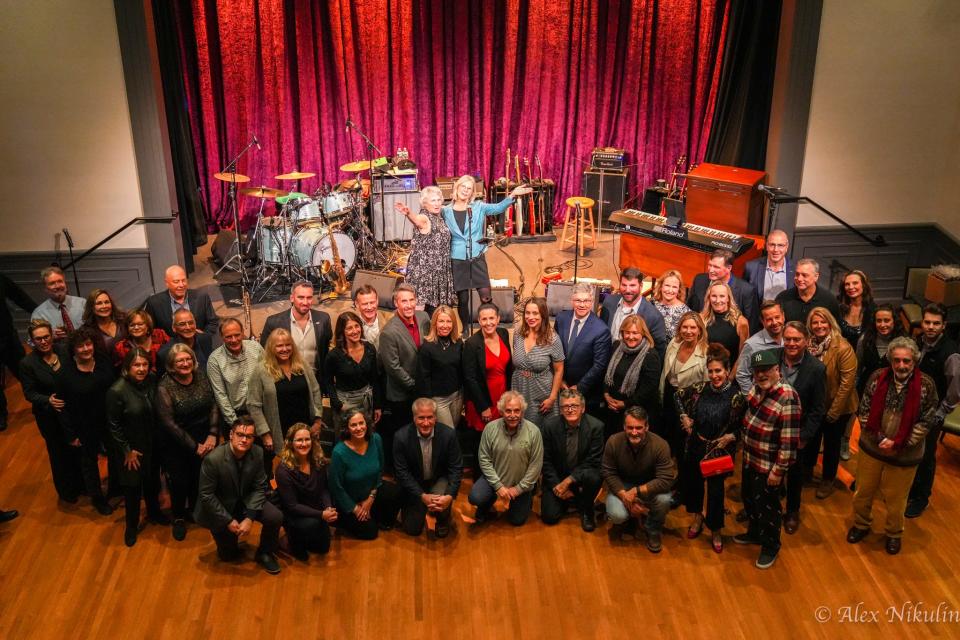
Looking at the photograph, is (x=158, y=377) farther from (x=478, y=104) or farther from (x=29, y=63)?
(x=478, y=104)

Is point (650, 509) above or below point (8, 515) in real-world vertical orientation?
above

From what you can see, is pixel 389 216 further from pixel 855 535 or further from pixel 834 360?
pixel 855 535

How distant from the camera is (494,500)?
507 cm

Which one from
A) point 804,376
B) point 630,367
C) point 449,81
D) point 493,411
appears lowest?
point 493,411

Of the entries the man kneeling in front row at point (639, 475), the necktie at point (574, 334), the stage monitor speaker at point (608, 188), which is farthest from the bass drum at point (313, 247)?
the man kneeling in front row at point (639, 475)

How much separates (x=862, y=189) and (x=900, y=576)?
402 centimetres

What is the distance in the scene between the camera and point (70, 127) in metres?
6.93

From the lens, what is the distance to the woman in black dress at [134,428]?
4723 mm

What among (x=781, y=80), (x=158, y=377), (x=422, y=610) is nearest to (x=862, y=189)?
(x=781, y=80)

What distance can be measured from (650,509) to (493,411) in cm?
108

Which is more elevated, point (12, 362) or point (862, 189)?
point (862, 189)

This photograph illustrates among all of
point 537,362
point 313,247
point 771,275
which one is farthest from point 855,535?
point 313,247

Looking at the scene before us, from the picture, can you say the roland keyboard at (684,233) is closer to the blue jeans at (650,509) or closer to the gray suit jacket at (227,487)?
the blue jeans at (650,509)

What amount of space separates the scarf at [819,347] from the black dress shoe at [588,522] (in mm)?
1556
